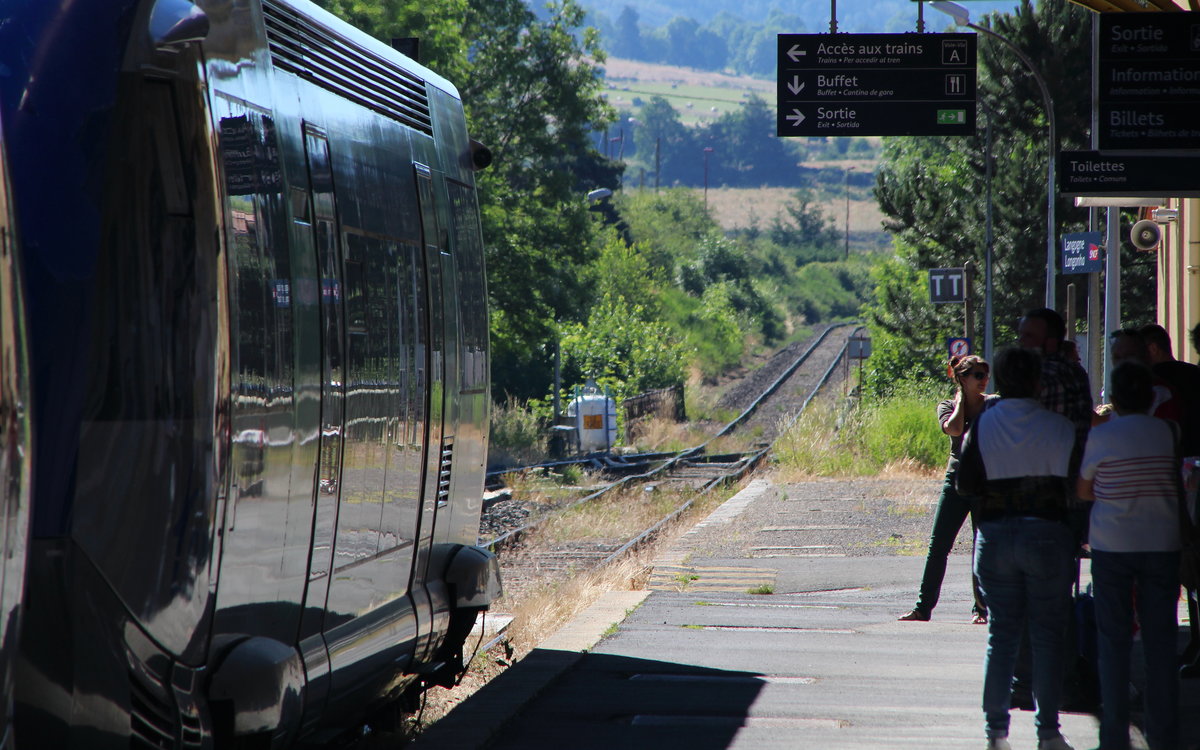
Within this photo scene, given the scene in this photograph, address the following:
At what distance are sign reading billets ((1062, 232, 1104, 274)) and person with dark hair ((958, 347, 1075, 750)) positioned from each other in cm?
1388

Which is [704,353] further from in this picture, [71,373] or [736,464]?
[71,373]

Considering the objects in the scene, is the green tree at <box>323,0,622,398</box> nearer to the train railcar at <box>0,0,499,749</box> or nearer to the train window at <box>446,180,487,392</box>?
the train window at <box>446,180,487,392</box>

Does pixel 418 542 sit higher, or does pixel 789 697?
pixel 418 542

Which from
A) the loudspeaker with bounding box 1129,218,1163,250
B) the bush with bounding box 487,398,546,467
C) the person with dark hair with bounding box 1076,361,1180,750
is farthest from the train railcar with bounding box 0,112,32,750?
the bush with bounding box 487,398,546,467

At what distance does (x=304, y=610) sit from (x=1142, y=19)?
7462 millimetres

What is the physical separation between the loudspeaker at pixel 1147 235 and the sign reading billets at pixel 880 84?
269 inches

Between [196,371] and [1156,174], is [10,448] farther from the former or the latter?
[1156,174]

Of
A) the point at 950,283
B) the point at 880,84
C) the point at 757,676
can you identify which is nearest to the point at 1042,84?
the point at 950,283

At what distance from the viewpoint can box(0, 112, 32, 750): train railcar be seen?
2402 millimetres

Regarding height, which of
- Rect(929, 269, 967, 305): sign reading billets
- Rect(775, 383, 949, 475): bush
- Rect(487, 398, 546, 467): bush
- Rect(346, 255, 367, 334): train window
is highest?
Rect(929, 269, 967, 305): sign reading billets

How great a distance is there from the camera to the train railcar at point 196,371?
3.60 meters

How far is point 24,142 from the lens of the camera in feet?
12.1

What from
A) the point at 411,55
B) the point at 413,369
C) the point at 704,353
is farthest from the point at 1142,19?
the point at 704,353

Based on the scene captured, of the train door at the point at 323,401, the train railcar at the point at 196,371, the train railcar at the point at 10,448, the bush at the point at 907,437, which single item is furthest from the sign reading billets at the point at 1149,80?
the bush at the point at 907,437
